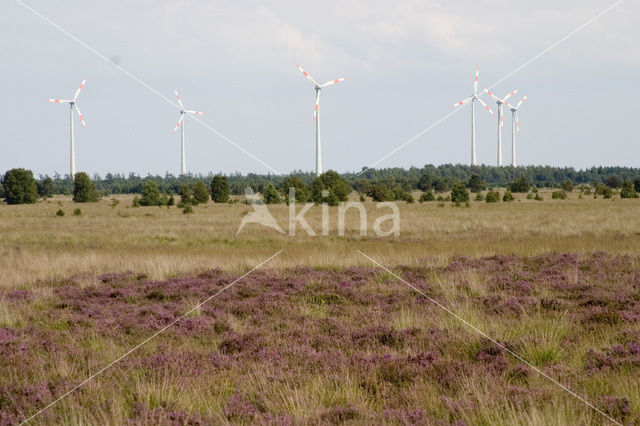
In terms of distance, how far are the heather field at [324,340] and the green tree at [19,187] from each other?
249 feet

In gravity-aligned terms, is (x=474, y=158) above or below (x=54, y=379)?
above

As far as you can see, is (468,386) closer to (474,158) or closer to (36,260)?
(36,260)

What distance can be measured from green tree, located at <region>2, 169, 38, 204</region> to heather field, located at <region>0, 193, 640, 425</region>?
76.0 metres

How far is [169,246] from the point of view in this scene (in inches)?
1141

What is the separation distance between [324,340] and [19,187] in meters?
90.4

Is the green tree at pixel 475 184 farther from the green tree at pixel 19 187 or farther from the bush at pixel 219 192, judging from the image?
the green tree at pixel 19 187

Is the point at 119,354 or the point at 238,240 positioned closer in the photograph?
the point at 119,354

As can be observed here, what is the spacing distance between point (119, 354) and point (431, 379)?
479 cm

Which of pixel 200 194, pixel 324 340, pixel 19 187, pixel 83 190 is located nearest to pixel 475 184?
pixel 200 194

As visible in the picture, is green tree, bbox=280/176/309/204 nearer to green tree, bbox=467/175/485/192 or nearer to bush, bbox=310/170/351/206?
bush, bbox=310/170/351/206

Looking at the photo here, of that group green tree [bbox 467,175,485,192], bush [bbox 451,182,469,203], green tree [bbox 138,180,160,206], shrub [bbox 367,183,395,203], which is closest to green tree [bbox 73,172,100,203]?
green tree [bbox 138,180,160,206]

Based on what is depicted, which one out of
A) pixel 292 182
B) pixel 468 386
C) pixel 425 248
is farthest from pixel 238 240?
pixel 292 182

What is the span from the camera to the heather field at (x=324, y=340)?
263 inches

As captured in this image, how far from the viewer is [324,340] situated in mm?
9617
